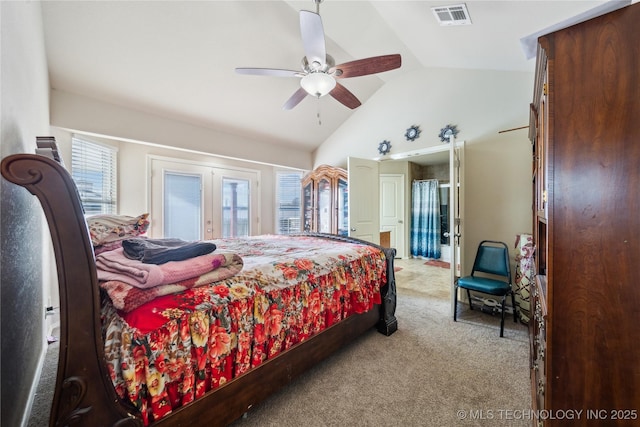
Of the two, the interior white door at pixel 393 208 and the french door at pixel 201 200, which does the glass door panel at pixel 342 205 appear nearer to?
the french door at pixel 201 200

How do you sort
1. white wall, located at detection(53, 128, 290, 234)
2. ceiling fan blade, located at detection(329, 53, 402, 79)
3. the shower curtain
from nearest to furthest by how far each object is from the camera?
ceiling fan blade, located at detection(329, 53, 402, 79) → white wall, located at detection(53, 128, 290, 234) → the shower curtain

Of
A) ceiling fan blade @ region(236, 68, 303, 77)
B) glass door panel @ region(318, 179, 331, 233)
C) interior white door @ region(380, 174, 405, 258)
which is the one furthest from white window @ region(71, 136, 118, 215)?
interior white door @ region(380, 174, 405, 258)

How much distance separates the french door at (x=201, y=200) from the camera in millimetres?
3748

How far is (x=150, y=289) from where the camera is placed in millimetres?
1009

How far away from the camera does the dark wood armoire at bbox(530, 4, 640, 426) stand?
838mm

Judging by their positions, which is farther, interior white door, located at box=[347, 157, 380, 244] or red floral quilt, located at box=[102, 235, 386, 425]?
interior white door, located at box=[347, 157, 380, 244]

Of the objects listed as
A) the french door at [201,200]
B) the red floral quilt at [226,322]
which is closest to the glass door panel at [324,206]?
the french door at [201,200]

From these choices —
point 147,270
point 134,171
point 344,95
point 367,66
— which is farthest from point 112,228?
point 134,171

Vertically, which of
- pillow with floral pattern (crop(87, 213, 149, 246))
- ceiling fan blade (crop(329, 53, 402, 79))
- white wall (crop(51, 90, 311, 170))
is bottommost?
pillow with floral pattern (crop(87, 213, 149, 246))

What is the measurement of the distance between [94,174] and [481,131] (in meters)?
4.73

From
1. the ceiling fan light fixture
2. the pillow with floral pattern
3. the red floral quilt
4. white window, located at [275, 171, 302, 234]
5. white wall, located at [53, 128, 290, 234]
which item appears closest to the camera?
the red floral quilt

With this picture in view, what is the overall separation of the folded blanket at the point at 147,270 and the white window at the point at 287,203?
155 inches

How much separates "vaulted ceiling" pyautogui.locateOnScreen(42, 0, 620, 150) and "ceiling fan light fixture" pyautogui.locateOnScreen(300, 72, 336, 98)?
32.0 inches

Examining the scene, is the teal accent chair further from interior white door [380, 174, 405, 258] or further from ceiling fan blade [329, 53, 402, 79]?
interior white door [380, 174, 405, 258]
